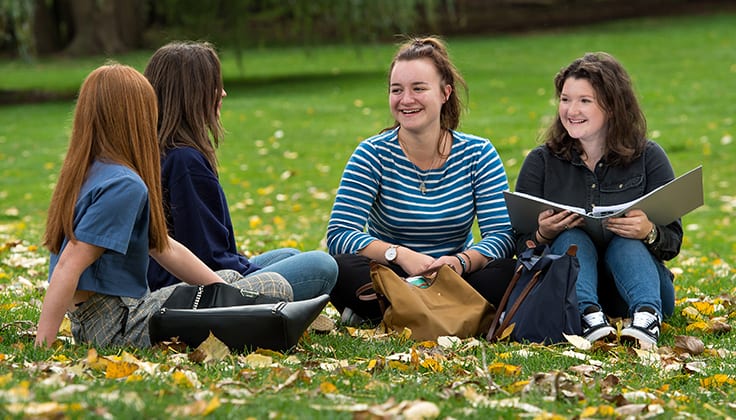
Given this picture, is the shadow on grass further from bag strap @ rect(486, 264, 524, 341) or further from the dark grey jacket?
bag strap @ rect(486, 264, 524, 341)

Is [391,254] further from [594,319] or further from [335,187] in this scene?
[335,187]

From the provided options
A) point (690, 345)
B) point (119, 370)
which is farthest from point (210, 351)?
point (690, 345)

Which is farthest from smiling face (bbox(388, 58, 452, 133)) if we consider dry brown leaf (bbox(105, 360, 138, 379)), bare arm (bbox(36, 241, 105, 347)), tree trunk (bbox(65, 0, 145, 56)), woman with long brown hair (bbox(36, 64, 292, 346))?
tree trunk (bbox(65, 0, 145, 56))

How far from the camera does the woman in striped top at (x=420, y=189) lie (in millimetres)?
5074

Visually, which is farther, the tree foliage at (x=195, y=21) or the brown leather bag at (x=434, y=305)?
the tree foliage at (x=195, y=21)

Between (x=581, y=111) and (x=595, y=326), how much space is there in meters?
1.09

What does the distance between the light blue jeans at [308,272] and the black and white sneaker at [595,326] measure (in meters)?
1.12

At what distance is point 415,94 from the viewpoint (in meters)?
5.07

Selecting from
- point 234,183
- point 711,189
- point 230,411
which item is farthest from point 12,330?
point 711,189

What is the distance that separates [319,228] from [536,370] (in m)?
5.90

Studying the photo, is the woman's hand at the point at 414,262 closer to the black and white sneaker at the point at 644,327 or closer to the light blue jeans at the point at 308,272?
the light blue jeans at the point at 308,272

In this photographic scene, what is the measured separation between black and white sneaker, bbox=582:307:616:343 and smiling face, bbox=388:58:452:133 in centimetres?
117

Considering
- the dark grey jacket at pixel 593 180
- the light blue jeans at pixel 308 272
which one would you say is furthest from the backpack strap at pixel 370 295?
the dark grey jacket at pixel 593 180

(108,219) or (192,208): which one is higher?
(108,219)
